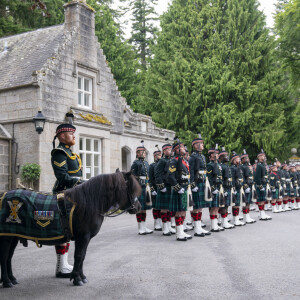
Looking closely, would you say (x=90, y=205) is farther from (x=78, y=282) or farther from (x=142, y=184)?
(x=142, y=184)

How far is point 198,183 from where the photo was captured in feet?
31.6

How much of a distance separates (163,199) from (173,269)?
3.60 metres

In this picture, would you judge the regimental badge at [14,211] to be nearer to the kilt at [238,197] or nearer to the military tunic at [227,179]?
the military tunic at [227,179]

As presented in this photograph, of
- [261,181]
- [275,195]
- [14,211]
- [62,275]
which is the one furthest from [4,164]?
[275,195]

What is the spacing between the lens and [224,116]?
76.0ft

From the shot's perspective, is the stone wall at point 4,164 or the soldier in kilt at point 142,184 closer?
the soldier in kilt at point 142,184

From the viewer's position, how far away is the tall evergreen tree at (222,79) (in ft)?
77.9

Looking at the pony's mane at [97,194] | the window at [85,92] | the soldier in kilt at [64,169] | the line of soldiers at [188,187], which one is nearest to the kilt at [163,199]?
the line of soldiers at [188,187]

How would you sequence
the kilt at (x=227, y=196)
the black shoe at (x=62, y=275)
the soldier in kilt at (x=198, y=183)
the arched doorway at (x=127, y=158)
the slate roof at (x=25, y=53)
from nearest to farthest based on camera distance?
1. the black shoe at (x=62, y=275)
2. the soldier in kilt at (x=198, y=183)
3. the kilt at (x=227, y=196)
4. the slate roof at (x=25, y=53)
5. the arched doorway at (x=127, y=158)

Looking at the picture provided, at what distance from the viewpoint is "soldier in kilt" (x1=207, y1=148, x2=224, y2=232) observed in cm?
1002

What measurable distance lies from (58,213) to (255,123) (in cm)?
2056

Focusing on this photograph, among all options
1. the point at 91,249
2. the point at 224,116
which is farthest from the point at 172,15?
the point at 91,249

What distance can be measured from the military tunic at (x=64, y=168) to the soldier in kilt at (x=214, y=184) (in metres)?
5.05

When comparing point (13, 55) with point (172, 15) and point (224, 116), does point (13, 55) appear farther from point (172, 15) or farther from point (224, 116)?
point (172, 15)
